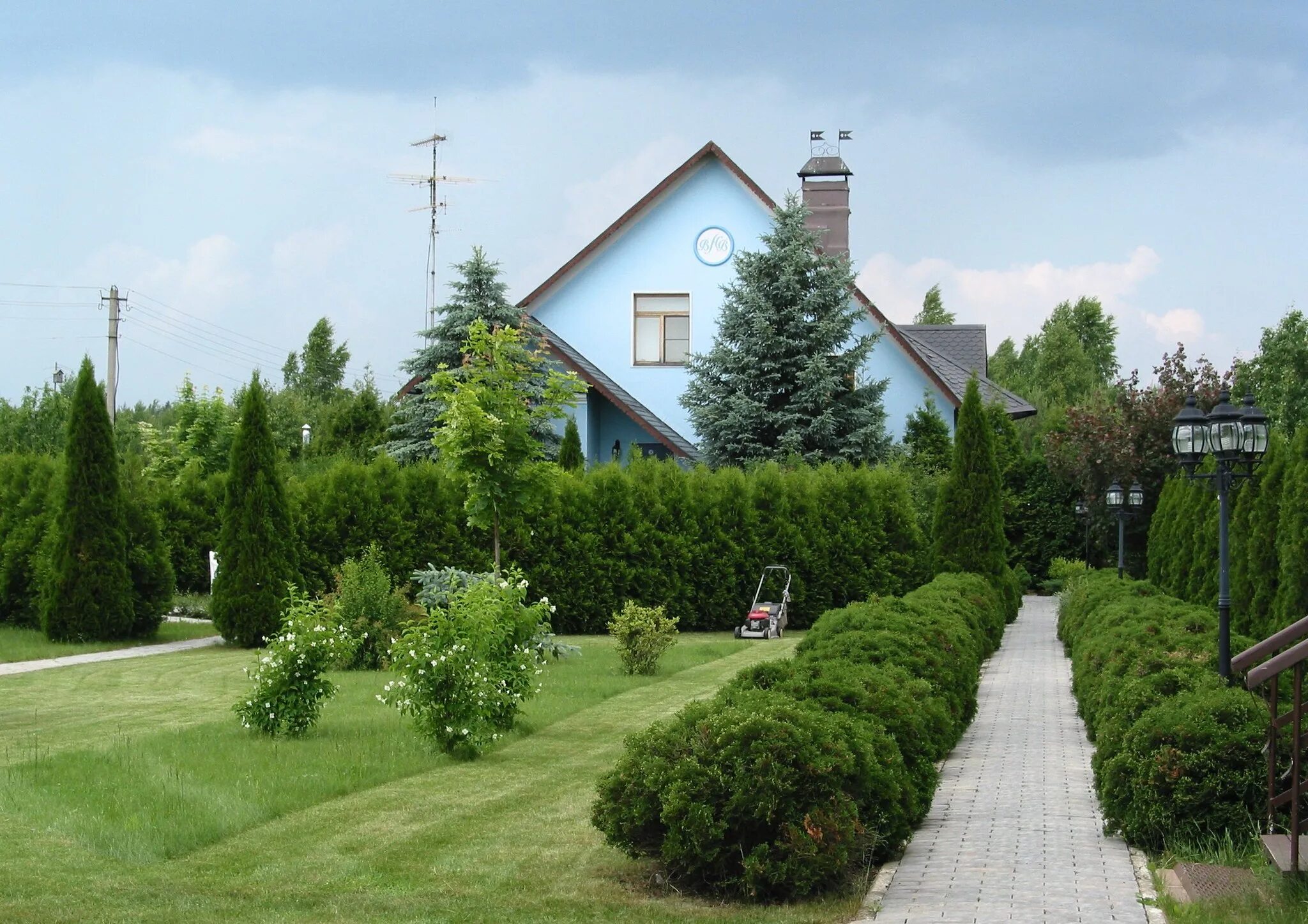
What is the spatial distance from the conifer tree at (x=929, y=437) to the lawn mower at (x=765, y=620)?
822 centimetres

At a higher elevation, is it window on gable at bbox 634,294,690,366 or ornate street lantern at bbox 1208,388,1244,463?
window on gable at bbox 634,294,690,366

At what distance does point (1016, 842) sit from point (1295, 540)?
256 inches

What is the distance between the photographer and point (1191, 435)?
997cm

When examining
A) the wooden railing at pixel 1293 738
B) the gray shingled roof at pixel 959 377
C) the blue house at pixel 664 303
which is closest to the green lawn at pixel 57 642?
the blue house at pixel 664 303

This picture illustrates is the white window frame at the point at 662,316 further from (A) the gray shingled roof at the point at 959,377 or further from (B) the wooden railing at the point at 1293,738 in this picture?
(B) the wooden railing at the point at 1293,738

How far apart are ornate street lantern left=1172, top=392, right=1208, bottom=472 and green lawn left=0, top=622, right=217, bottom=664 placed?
14.0m

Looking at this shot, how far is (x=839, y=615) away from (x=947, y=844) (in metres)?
3.93

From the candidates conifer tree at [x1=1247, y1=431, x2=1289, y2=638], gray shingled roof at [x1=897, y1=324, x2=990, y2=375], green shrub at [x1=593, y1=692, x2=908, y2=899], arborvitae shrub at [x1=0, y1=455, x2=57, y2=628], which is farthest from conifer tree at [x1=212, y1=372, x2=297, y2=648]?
gray shingled roof at [x1=897, y1=324, x2=990, y2=375]

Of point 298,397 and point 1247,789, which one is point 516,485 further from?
point 298,397

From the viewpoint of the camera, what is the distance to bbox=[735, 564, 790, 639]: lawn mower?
2081cm

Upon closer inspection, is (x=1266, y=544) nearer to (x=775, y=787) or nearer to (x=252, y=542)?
(x=775, y=787)

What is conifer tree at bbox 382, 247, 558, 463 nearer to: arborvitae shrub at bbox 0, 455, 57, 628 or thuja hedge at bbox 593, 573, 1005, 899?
arborvitae shrub at bbox 0, 455, 57, 628

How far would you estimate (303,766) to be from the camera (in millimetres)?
9211

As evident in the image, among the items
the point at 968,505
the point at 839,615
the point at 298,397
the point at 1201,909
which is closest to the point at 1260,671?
the point at 1201,909
